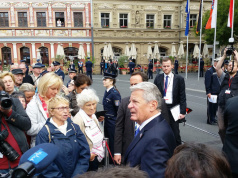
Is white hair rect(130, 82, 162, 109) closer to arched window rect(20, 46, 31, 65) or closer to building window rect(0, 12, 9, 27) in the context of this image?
arched window rect(20, 46, 31, 65)

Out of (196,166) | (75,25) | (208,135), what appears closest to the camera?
(196,166)

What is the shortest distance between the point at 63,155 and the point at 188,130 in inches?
188

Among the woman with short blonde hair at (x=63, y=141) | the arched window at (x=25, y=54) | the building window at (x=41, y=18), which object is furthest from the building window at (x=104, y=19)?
the woman with short blonde hair at (x=63, y=141)

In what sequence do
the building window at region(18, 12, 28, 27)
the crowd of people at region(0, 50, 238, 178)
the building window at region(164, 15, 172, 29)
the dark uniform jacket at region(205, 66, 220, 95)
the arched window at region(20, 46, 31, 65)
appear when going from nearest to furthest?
the crowd of people at region(0, 50, 238, 178), the dark uniform jacket at region(205, 66, 220, 95), the building window at region(18, 12, 28, 27), the arched window at region(20, 46, 31, 65), the building window at region(164, 15, 172, 29)

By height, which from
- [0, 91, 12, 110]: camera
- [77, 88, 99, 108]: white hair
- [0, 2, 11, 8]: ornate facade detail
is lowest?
[77, 88, 99, 108]: white hair

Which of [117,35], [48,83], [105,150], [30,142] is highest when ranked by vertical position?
[117,35]

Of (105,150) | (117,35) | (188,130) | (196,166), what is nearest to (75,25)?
(117,35)

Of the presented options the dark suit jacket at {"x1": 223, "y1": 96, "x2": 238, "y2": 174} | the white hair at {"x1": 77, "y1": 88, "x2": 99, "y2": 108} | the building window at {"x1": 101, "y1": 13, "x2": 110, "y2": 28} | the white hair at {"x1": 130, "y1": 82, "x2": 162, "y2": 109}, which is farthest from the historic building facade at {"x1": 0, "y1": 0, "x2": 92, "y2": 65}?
the dark suit jacket at {"x1": 223, "y1": 96, "x2": 238, "y2": 174}

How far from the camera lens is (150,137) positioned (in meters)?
1.81

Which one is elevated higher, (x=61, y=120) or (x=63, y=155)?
(x=61, y=120)

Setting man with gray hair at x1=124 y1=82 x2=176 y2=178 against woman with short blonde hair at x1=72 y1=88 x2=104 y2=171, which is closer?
man with gray hair at x1=124 y1=82 x2=176 y2=178

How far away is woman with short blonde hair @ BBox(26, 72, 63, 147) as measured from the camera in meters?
2.81

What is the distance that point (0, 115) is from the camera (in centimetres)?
228

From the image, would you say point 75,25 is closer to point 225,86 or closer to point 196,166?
point 225,86
